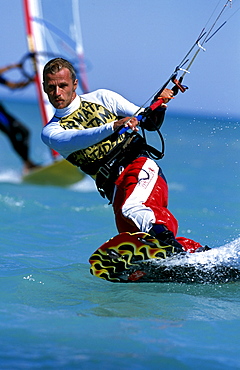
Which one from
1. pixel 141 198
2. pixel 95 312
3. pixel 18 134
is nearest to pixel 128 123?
pixel 141 198

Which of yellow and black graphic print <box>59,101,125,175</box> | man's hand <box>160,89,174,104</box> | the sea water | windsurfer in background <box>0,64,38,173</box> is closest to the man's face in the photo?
yellow and black graphic print <box>59,101,125,175</box>

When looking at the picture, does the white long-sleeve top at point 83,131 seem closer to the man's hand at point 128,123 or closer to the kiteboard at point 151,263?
the man's hand at point 128,123

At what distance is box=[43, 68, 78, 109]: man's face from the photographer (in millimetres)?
4426

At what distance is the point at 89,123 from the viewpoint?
14.7 feet

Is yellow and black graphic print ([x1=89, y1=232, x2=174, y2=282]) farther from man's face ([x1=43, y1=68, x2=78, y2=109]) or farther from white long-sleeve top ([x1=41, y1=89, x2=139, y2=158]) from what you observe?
man's face ([x1=43, y1=68, x2=78, y2=109])

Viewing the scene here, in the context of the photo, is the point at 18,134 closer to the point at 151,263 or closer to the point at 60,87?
the point at 60,87

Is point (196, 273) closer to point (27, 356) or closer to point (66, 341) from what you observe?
point (66, 341)

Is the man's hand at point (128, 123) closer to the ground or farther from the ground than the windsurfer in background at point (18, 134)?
closer to the ground

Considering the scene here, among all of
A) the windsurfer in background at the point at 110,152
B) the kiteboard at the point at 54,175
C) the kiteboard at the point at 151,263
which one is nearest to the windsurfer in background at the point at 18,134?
the kiteboard at the point at 54,175

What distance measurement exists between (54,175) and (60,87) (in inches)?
375

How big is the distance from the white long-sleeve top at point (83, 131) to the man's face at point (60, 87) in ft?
0.17

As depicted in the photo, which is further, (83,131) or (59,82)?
(59,82)

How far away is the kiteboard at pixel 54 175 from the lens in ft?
44.6

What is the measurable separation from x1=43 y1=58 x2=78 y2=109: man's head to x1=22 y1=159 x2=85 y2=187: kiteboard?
8885mm
